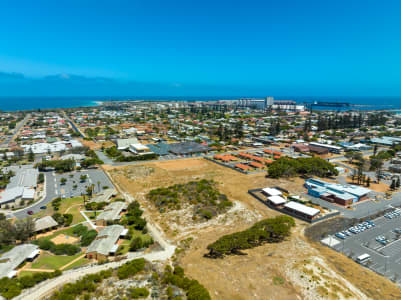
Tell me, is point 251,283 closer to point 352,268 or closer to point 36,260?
point 352,268

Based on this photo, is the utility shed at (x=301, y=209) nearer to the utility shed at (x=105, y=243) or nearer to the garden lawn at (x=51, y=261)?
the utility shed at (x=105, y=243)

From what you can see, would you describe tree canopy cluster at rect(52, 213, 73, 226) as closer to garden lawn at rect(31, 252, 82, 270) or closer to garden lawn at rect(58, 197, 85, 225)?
garden lawn at rect(58, 197, 85, 225)

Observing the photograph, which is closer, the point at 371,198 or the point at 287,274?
the point at 287,274

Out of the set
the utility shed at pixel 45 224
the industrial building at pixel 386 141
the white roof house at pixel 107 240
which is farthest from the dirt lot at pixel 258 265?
the industrial building at pixel 386 141

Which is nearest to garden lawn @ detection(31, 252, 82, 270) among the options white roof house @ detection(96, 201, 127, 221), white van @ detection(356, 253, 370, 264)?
white roof house @ detection(96, 201, 127, 221)

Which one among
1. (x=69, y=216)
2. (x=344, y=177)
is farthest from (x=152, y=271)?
(x=344, y=177)

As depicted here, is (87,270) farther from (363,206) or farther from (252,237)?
(363,206)
